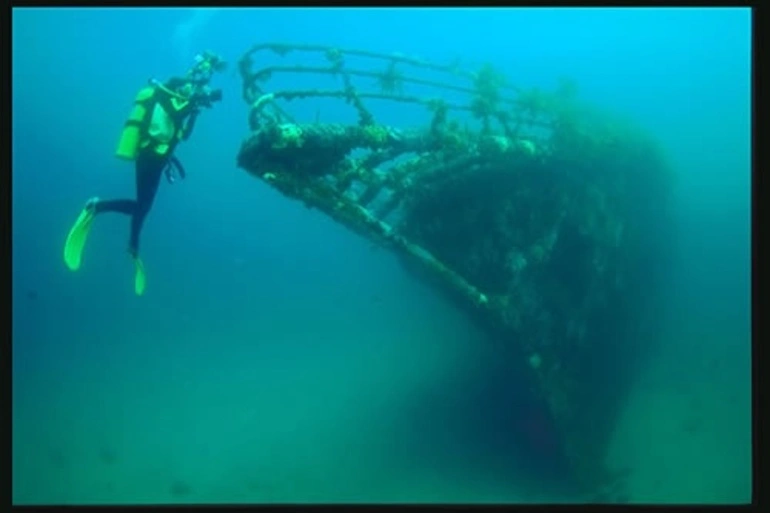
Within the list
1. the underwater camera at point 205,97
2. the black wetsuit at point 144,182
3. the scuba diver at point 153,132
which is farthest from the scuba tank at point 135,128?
the underwater camera at point 205,97

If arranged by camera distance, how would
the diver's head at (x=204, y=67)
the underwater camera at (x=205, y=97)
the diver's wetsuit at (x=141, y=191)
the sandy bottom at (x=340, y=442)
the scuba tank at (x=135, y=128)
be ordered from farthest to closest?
the sandy bottom at (x=340, y=442), the diver's head at (x=204, y=67), the diver's wetsuit at (x=141, y=191), the underwater camera at (x=205, y=97), the scuba tank at (x=135, y=128)

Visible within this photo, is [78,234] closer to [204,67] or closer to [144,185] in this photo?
[144,185]

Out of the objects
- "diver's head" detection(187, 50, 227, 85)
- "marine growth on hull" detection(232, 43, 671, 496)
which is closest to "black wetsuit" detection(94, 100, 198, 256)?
"diver's head" detection(187, 50, 227, 85)

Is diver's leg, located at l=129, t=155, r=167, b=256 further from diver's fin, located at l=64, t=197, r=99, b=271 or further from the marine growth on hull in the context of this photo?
the marine growth on hull

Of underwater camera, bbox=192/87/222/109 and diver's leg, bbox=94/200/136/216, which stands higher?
underwater camera, bbox=192/87/222/109

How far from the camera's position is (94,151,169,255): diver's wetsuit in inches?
273

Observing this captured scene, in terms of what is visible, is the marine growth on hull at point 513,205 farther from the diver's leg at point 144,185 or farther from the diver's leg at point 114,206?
the diver's leg at point 114,206

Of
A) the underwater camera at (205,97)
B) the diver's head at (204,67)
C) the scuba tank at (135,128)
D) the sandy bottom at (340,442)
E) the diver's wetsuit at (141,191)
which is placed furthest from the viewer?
the sandy bottom at (340,442)

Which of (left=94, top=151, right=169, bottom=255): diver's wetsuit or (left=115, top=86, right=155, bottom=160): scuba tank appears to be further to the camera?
(left=94, top=151, right=169, bottom=255): diver's wetsuit

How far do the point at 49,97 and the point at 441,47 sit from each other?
4707cm

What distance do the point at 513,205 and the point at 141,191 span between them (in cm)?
459

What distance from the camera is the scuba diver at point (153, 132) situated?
6668 millimetres

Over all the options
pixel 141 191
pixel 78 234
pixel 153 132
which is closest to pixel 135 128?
pixel 153 132

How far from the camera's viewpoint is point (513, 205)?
901 cm
